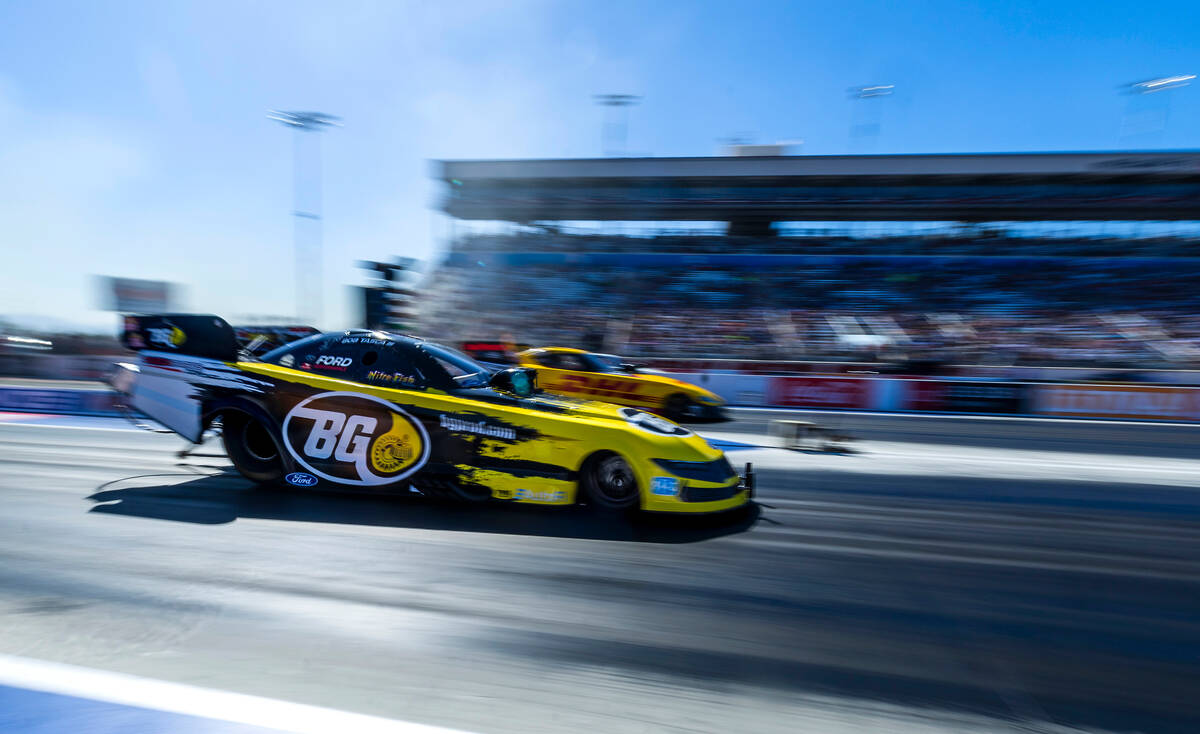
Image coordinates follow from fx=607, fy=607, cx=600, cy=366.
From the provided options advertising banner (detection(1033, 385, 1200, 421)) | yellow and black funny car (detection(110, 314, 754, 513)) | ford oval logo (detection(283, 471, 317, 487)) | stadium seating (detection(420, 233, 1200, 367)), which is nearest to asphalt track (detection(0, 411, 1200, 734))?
ford oval logo (detection(283, 471, 317, 487))

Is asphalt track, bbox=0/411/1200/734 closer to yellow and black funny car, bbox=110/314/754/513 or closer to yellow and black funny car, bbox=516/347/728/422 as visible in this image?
yellow and black funny car, bbox=110/314/754/513

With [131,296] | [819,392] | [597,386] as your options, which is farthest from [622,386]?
[131,296]

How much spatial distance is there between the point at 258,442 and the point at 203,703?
11.5ft

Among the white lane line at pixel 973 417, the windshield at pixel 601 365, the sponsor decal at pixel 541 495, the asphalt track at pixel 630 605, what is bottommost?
the asphalt track at pixel 630 605

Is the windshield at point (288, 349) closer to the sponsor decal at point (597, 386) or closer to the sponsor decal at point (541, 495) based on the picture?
the sponsor decal at point (541, 495)

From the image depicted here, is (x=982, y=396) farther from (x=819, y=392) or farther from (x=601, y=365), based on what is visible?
(x=601, y=365)

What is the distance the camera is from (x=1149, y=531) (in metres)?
4.29

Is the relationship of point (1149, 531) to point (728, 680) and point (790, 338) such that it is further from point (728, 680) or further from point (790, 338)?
point (790, 338)

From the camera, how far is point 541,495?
13.7 feet

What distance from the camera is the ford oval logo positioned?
15.0 ft

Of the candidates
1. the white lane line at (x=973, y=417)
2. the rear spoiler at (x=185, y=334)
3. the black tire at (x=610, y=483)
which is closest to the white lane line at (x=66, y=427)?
the rear spoiler at (x=185, y=334)

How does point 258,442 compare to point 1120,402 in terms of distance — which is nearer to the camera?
point 258,442

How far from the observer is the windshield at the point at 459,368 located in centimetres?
452

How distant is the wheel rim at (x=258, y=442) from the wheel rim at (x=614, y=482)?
104 inches
